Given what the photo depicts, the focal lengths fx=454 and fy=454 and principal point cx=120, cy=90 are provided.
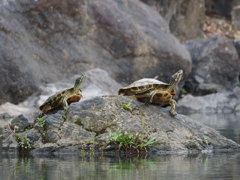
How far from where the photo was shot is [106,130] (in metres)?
7.02

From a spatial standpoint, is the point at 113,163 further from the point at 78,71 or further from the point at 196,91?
the point at 196,91

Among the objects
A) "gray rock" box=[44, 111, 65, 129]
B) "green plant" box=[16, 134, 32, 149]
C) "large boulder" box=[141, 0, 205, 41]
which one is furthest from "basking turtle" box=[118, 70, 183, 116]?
"large boulder" box=[141, 0, 205, 41]

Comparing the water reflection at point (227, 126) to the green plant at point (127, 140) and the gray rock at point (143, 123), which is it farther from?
the green plant at point (127, 140)

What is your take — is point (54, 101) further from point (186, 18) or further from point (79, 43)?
point (186, 18)

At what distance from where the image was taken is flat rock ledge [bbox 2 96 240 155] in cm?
673

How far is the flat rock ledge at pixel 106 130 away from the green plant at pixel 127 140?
10 cm

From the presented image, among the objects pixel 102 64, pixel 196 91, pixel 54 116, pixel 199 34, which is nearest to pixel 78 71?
pixel 102 64

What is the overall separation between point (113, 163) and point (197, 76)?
17282 mm

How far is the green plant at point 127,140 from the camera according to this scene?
6586 millimetres

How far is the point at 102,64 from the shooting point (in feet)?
62.3

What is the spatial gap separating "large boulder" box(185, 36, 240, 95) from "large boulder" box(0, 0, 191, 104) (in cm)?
159

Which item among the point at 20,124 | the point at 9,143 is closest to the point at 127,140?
the point at 9,143

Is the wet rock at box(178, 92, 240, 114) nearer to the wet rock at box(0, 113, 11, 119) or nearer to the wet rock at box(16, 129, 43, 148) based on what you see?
the wet rock at box(0, 113, 11, 119)

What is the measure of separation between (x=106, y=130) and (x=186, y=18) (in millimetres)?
23328
